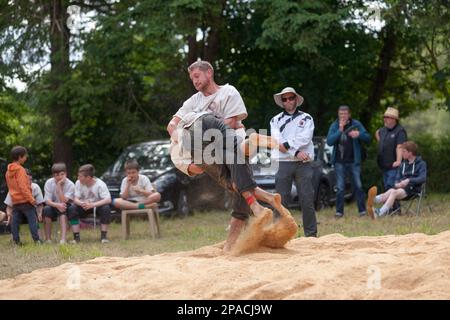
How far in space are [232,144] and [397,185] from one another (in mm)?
6833

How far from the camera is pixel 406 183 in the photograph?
15156 millimetres

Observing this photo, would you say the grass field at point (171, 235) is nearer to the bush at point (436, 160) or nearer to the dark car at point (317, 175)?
the dark car at point (317, 175)

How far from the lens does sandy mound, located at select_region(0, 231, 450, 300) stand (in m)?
6.43

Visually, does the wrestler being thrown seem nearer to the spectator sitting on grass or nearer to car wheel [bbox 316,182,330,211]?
the spectator sitting on grass

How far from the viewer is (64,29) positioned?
2103 cm

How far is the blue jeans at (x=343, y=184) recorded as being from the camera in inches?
626

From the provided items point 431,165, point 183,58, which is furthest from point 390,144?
point 183,58

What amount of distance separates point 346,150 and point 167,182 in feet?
11.9

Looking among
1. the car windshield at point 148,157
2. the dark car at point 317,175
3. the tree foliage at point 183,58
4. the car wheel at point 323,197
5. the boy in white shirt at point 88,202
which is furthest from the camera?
the tree foliage at point 183,58

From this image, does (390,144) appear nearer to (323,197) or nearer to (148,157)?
(323,197)

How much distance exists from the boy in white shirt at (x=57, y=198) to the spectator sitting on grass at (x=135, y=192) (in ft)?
2.71

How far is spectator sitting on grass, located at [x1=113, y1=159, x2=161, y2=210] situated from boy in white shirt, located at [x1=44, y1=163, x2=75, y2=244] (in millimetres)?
826

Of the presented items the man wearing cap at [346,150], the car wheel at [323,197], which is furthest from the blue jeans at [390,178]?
the car wheel at [323,197]
